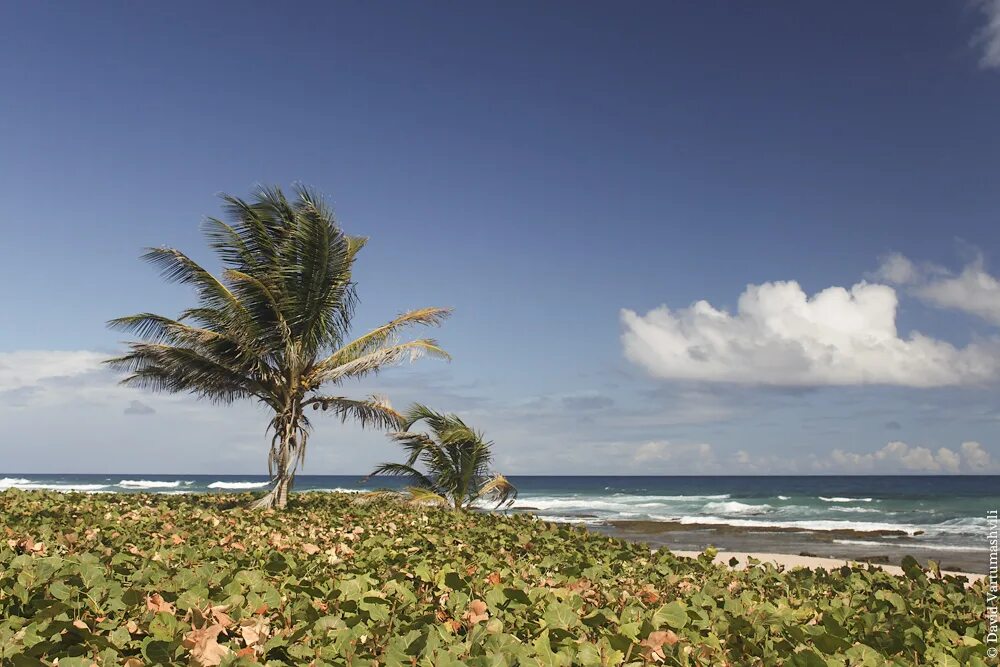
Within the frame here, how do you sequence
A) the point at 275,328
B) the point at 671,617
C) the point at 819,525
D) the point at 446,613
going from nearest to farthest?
the point at 671,617
the point at 446,613
the point at 275,328
the point at 819,525

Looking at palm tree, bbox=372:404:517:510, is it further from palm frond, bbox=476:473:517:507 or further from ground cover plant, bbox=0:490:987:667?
ground cover plant, bbox=0:490:987:667

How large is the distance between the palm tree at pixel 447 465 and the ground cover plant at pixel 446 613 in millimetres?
9178

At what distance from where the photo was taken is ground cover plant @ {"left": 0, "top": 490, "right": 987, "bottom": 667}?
283cm

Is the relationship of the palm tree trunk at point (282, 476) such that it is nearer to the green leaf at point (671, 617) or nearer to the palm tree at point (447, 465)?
the palm tree at point (447, 465)

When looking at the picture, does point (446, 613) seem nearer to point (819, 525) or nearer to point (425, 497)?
point (425, 497)

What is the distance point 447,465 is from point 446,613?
12.1m

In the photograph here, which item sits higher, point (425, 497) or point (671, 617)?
point (671, 617)

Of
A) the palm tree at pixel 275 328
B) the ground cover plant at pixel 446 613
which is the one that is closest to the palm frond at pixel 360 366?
the palm tree at pixel 275 328

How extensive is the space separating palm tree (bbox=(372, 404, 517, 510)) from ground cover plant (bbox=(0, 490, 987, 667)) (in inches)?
361

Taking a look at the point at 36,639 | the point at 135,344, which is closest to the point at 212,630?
the point at 36,639

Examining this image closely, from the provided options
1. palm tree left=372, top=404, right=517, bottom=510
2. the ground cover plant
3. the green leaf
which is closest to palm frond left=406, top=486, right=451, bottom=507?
palm tree left=372, top=404, right=517, bottom=510

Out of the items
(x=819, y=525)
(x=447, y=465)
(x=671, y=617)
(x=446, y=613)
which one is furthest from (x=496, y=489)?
(x=819, y=525)

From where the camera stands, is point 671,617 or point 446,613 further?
point 446,613

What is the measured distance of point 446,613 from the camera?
12.2ft
